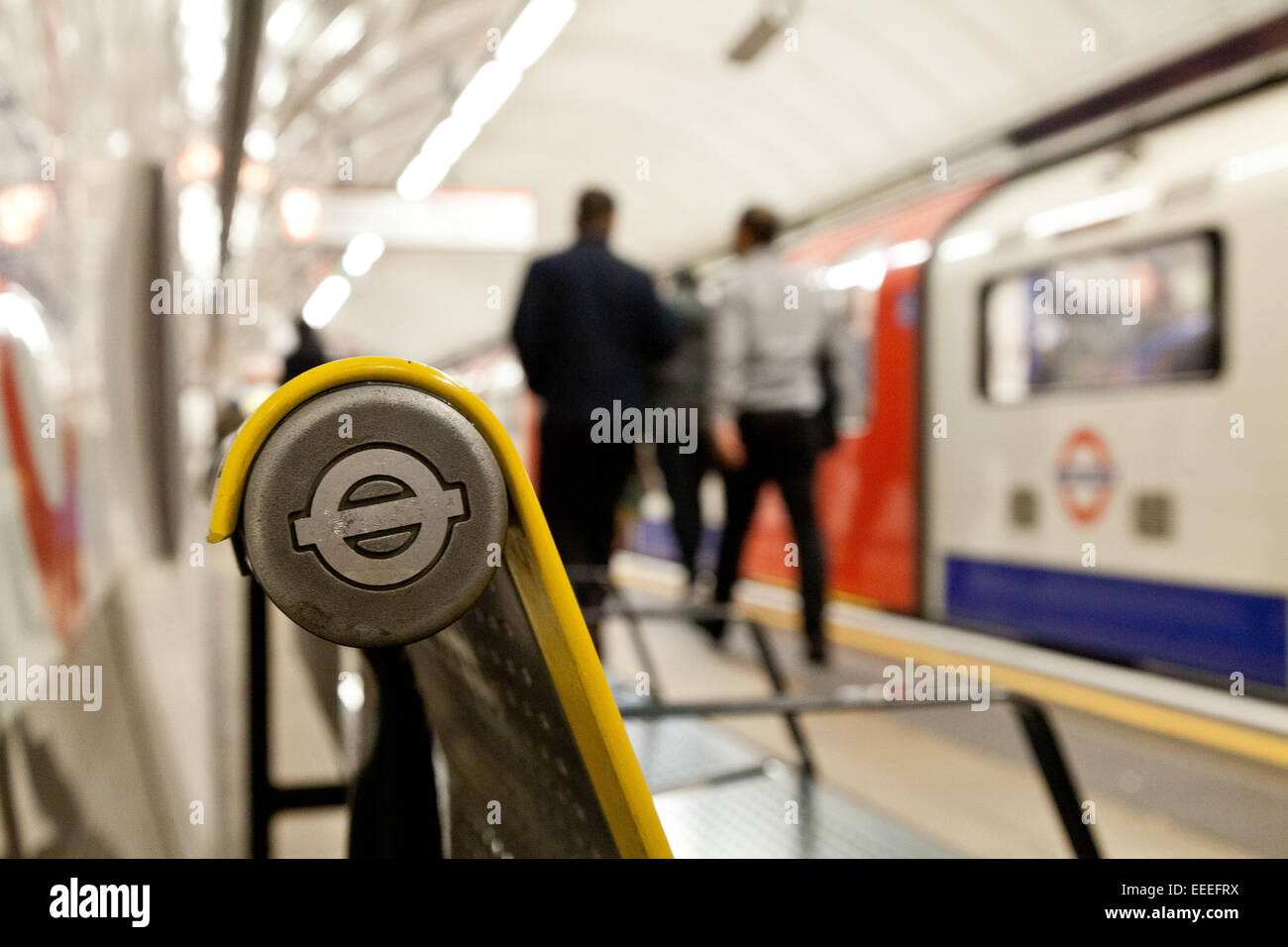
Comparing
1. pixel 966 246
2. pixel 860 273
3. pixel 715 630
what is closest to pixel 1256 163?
pixel 966 246

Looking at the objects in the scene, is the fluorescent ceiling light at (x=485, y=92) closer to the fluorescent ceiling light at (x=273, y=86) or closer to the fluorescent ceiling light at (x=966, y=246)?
the fluorescent ceiling light at (x=273, y=86)

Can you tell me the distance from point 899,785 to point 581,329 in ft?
5.34

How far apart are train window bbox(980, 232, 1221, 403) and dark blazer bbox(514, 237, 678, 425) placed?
1920 millimetres

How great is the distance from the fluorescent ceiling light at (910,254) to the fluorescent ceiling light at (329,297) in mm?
9231

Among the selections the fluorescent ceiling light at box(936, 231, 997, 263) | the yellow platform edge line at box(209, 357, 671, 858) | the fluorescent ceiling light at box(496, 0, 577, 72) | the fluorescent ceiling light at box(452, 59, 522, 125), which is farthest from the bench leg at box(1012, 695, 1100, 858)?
the fluorescent ceiling light at box(452, 59, 522, 125)

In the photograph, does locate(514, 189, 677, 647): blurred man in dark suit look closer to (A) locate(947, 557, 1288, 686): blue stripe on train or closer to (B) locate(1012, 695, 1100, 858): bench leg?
(B) locate(1012, 695, 1100, 858): bench leg

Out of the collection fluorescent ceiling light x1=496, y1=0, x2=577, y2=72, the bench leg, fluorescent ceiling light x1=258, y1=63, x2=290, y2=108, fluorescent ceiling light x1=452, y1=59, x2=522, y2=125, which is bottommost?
the bench leg

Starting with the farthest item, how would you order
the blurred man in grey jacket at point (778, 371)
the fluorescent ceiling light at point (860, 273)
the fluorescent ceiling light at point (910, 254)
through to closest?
the fluorescent ceiling light at point (860, 273), the fluorescent ceiling light at point (910, 254), the blurred man in grey jacket at point (778, 371)

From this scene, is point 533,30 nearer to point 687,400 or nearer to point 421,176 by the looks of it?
point 687,400

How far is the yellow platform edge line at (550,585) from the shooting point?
0.61m

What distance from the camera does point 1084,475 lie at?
3.85 m

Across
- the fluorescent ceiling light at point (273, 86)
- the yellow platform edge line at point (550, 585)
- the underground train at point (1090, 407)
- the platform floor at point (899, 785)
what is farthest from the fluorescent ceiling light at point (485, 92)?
the yellow platform edge line at point (550, 585)

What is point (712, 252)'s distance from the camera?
33.1 feet

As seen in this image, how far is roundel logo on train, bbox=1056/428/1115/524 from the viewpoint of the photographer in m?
3.75
